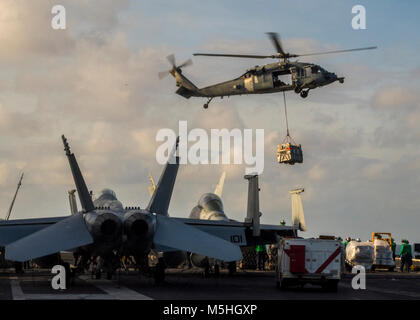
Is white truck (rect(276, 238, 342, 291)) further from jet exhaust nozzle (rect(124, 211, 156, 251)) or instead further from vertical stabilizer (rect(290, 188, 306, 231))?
vertical stabilizer (rect(290, 188, 306, 231))

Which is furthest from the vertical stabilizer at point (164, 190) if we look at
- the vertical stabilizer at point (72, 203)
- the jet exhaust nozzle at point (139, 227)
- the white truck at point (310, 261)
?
the vertical stabilizer at point (72, 203)

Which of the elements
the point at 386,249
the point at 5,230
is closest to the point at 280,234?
the point at 386,249

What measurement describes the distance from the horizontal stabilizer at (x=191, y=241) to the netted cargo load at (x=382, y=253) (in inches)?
749

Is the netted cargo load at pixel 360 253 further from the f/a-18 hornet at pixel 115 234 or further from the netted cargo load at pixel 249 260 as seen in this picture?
the f/a-18 hornet at pixel 115 234

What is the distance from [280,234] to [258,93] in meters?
7.84

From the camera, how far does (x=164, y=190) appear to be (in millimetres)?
25844

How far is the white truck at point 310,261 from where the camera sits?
76.8ft

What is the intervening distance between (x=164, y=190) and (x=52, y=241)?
4968 millimetres

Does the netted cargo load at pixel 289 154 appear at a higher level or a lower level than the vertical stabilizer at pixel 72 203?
higher

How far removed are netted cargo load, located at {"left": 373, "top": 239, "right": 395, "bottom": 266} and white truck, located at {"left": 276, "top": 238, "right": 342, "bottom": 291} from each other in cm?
1729

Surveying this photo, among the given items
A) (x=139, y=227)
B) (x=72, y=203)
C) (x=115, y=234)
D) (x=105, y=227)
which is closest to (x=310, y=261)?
(x=139, y=227)

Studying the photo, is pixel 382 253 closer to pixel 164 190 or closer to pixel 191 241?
pixel 164 190

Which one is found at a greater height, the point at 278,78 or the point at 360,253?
the point at 278,78

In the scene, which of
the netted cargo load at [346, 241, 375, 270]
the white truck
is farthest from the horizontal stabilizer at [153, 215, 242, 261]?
the netted cargo load at [346, 241, 375, 270]
